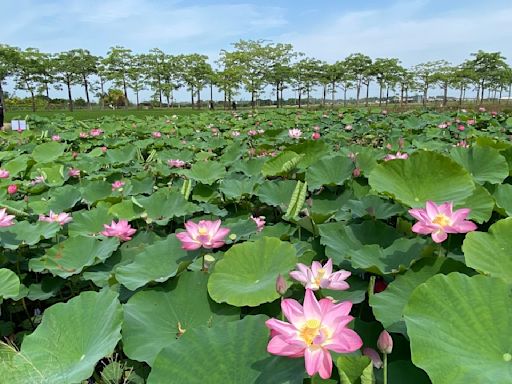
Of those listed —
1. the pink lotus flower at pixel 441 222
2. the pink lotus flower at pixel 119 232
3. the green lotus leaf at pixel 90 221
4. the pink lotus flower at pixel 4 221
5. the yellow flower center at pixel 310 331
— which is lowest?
the green lotus leaf at pixel 90 221

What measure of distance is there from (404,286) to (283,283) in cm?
31

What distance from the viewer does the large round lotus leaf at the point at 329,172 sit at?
1.91m

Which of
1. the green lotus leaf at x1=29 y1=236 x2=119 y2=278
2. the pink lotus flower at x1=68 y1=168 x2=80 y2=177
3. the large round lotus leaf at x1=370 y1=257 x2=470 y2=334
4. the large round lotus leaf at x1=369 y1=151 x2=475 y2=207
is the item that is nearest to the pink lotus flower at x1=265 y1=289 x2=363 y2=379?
the large round lotus leaf at x1=370 y1=257 x2=470 y2=334

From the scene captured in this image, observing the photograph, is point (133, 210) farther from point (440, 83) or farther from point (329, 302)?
point (440, 83)

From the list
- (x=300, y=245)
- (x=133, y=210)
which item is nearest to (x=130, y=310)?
(x=300, y=245)

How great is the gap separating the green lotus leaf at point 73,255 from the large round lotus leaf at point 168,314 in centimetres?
49

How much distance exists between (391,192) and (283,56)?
118 feet

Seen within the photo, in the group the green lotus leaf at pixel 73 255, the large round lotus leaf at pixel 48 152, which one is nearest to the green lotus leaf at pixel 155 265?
the green lotus leaf at pixel 73 255

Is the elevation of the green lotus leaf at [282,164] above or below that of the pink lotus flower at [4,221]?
above

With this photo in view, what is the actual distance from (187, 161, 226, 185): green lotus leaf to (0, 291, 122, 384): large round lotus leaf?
1405 millimetres

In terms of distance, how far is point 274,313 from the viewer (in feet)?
3.26

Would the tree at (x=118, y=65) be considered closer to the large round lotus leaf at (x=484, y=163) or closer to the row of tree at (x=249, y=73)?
the row of tree at (x=249, y=73)

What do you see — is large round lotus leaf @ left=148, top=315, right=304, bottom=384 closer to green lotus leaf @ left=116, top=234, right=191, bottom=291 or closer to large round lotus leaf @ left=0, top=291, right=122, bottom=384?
large round lotus leaf @ left=0, top=291, right=122, bottom=384

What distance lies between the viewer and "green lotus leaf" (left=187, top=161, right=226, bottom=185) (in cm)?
245
